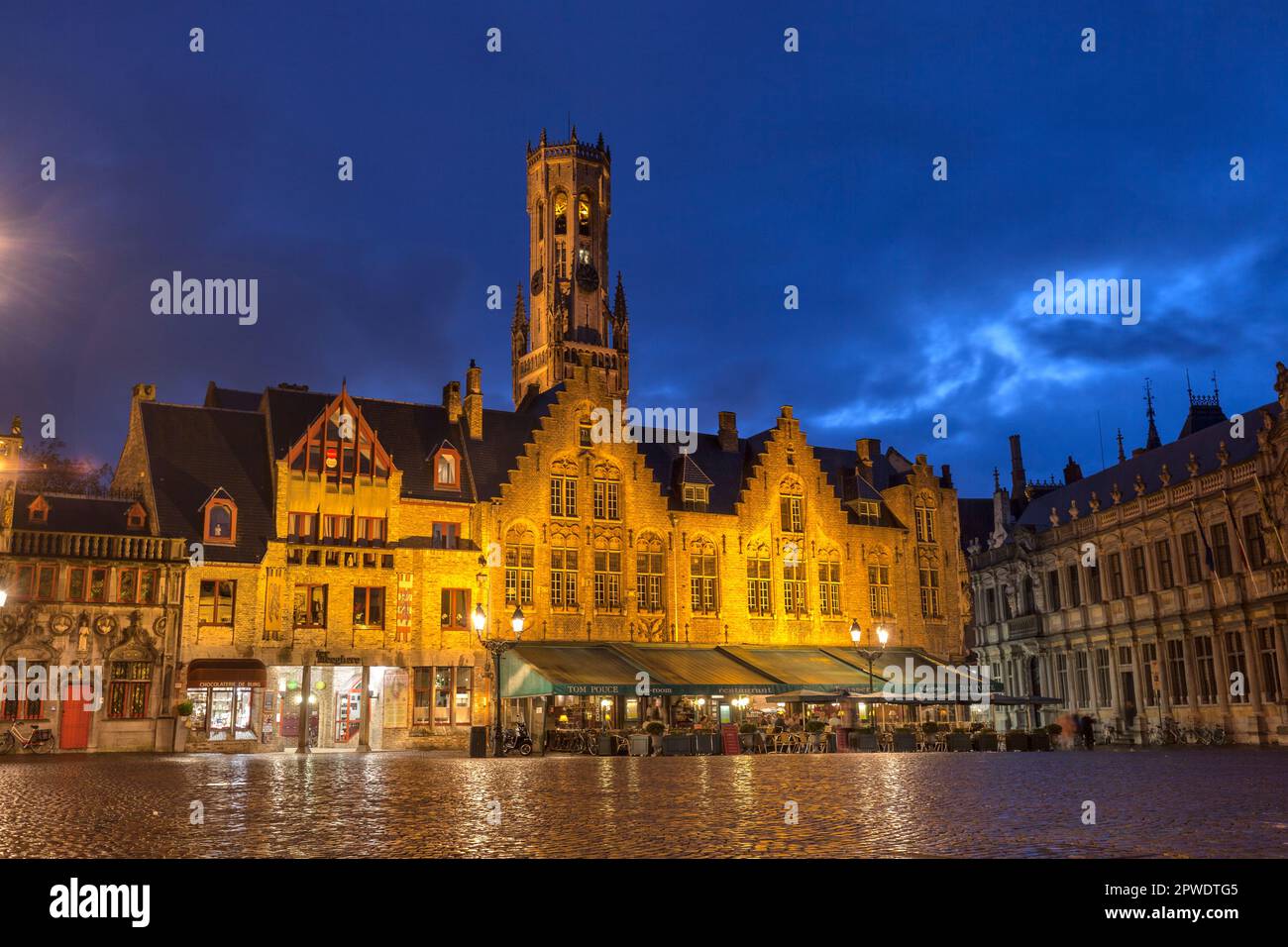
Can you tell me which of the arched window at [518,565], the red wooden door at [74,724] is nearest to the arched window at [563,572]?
Result: the arched window at [518,565]

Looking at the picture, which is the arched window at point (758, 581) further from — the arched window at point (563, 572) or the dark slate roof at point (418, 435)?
the dark slate roof at point (418, 435)

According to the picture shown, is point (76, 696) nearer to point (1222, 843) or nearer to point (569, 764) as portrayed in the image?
point (569, 764)

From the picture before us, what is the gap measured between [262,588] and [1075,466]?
51.2m

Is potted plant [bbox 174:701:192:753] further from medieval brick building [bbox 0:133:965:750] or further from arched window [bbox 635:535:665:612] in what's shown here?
→ arched window [bbox 635:535:665:612]

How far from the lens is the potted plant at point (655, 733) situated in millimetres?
35481

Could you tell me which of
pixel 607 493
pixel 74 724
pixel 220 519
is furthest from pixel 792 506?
pixel 74 724

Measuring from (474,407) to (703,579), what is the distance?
1221 cm

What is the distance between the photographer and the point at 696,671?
42.6m

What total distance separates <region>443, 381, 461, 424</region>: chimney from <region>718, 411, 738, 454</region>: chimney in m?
12.8

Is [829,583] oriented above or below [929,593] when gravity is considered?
above

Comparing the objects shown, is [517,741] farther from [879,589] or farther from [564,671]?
[879,589]

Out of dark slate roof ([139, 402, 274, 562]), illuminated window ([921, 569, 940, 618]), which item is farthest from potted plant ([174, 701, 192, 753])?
illuminated window ([921, 569, 940, 618])
